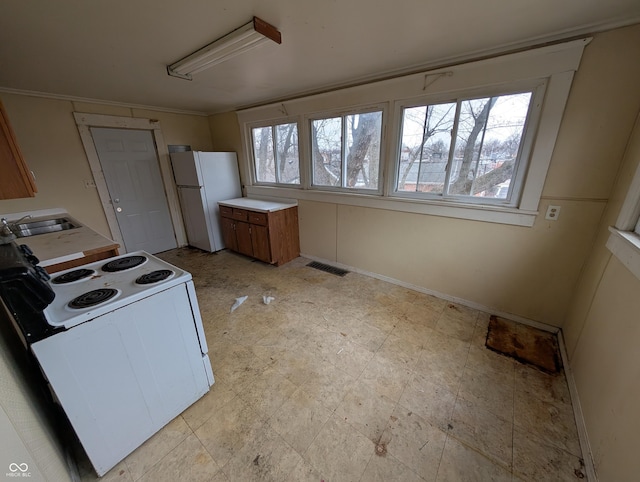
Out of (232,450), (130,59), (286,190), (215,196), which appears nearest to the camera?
(232,450)

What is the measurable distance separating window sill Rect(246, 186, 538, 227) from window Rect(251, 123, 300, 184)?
0.80 feet

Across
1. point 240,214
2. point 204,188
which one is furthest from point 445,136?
point 204,188


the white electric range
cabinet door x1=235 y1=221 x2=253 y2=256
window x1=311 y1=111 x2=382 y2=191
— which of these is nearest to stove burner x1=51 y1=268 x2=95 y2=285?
the white electric range

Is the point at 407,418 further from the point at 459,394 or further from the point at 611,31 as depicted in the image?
the point at 611,31

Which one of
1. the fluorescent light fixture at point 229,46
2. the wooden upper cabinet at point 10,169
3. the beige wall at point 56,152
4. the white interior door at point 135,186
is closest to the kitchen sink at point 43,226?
the beige wall at point 56,152

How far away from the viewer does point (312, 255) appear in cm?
359

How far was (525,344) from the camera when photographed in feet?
6.31

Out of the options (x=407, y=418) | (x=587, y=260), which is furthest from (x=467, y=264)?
(x=407, y=418)

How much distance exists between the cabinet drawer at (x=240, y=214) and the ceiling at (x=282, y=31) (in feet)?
5.15

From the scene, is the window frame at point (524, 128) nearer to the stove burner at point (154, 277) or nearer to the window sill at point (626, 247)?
the window sill at point (626, 247)

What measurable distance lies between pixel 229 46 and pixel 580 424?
3.17m

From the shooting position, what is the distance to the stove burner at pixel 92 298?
1.05 m

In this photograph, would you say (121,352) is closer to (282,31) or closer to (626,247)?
(282,31)

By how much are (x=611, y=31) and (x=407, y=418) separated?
2689 mm
